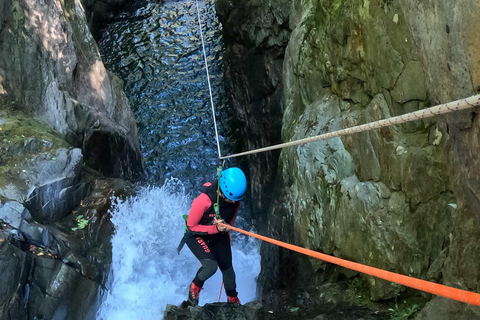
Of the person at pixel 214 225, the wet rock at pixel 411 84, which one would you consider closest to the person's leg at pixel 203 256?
the person at pixel 214 225

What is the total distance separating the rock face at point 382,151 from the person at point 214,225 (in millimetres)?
921

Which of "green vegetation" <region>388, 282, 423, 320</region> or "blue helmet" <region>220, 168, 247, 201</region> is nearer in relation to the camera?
"green vegetation" <region>388, 282, 423, 320</region>

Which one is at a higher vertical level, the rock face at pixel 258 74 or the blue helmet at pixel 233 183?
the rock face at pixel 258 74

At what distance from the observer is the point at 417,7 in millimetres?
3074

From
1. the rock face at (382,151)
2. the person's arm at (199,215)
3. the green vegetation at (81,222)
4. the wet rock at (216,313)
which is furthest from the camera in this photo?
the green vegetation at (81,222)

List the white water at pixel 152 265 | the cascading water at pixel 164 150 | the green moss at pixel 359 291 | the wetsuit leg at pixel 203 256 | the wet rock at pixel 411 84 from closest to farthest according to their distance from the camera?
the wet rock at pixel 411 84 < the green moss at pixel 359 291 < the wetsuit leg at pixel 203 256 < the white water at pixel 152 265 < the cascading water at pixel 164 150

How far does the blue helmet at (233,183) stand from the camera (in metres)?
5.17

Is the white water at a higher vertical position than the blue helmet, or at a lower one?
lower

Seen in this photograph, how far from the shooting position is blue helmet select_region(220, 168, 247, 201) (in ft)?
17.0

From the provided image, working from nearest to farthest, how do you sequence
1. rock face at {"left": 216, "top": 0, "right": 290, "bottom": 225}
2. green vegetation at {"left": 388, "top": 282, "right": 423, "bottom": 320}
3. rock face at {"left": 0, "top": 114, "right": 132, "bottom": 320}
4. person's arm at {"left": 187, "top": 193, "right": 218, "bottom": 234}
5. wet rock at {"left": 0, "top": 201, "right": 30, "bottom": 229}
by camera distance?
green vegetation at {"left": 388, "top": 282, "right": 423, "bottom": 320}
rock face at {"left": 0, "top": 114, "right": 132, "bottom": 320}
wet rock at {"left": 0, "top": 201, "right": 30, "bottom": 229}
person's arm at {"left": 187, "top": 193, "right": 218, "bottom": 234}
rock face at {"left": 216, "top": 0, "right": 290, "bottom": 225}

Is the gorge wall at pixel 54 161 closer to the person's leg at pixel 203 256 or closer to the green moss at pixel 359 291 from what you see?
the person's leg at pixel 203 256

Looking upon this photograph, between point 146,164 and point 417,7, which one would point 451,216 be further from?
point 146,164

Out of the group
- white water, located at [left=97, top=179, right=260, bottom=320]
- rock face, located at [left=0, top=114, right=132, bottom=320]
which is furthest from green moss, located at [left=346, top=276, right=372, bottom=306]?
rock face, located at [left=0, top=114, right=132, bottom=320]

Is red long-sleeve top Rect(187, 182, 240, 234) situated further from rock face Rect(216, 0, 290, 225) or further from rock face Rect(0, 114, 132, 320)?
rock face Rect(216, 0, 290, 225)
